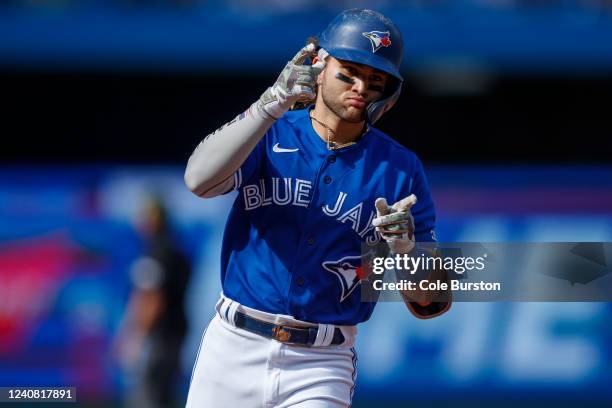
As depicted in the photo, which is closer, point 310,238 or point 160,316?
point 310,238

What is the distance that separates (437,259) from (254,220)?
2.09 feet

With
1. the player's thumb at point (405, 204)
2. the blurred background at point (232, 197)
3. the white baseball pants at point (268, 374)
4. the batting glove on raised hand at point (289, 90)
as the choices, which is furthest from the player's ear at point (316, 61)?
the blurred background at point (232, 197)

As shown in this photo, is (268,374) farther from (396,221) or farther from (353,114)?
(353,114)

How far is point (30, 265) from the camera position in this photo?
851 centimetres

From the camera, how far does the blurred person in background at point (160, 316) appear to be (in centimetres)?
740

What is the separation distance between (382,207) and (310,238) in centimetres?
31

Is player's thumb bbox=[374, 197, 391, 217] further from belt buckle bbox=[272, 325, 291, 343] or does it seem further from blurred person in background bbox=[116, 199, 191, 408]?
blurred person in background bbox=[116, 199, 191, 408]

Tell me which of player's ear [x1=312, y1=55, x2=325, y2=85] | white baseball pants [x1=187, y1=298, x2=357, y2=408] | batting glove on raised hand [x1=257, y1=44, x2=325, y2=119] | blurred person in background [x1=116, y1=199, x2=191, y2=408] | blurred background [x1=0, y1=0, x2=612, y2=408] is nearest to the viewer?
batting glove on raised hand [x1=257, y1=44, x2=325, y2=119]

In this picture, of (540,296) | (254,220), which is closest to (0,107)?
(540,296)

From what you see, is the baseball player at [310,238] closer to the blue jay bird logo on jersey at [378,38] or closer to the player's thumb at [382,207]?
the blue jay bird logo on jersey at [378,38]

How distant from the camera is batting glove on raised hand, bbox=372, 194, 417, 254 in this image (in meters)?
3.34

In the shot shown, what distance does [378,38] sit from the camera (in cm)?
358

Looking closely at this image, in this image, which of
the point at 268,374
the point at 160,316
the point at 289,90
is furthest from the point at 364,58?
the point at 160,316

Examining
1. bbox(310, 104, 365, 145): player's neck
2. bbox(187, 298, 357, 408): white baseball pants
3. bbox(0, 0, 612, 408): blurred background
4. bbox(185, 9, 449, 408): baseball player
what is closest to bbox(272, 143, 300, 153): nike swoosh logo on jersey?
bbox(185, 9, 449, 408): baseball player
